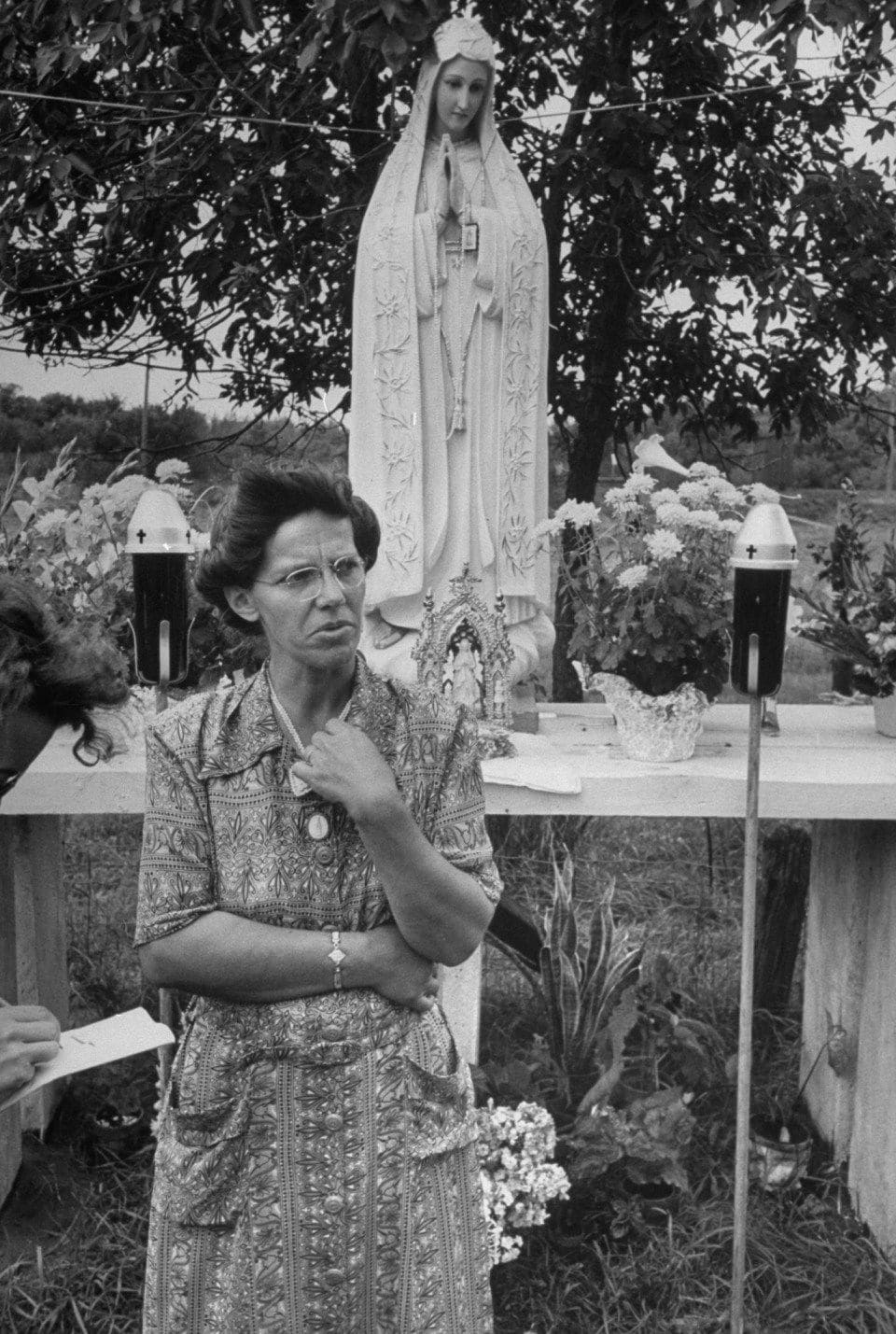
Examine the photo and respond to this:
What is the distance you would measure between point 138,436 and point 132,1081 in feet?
8.41

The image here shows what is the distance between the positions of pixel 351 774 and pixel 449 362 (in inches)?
86.4

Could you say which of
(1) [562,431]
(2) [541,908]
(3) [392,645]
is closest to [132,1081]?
(3) [392,645]

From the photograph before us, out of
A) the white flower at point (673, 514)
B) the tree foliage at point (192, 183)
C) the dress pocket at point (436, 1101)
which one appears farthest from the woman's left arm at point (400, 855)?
the tree foliage at point (192, 183)

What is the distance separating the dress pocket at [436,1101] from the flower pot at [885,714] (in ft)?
6.78

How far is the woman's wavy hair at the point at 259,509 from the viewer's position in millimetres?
1740

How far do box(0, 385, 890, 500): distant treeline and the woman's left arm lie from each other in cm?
362

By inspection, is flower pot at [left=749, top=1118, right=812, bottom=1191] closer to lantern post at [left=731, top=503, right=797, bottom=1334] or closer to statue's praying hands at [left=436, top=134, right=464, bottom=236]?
lantern post at [left=731, top=503, right=797, bottom=1334]

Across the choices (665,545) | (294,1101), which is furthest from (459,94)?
(294,1101)

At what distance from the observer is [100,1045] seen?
60.9 inches

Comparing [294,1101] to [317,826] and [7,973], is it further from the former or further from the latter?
[7,973]

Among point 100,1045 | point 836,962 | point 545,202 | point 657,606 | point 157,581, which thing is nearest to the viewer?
point 100,1045

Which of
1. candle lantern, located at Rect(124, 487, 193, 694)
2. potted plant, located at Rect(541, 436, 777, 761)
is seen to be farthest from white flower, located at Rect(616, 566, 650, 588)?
candle lantern, located at Rect(124, 487, 193, 694)

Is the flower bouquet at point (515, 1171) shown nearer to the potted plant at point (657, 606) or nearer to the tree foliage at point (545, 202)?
the potted plant at point (657, 606)

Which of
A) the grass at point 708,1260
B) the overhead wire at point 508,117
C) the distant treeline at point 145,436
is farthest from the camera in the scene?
the distant treeline at point 145,436
